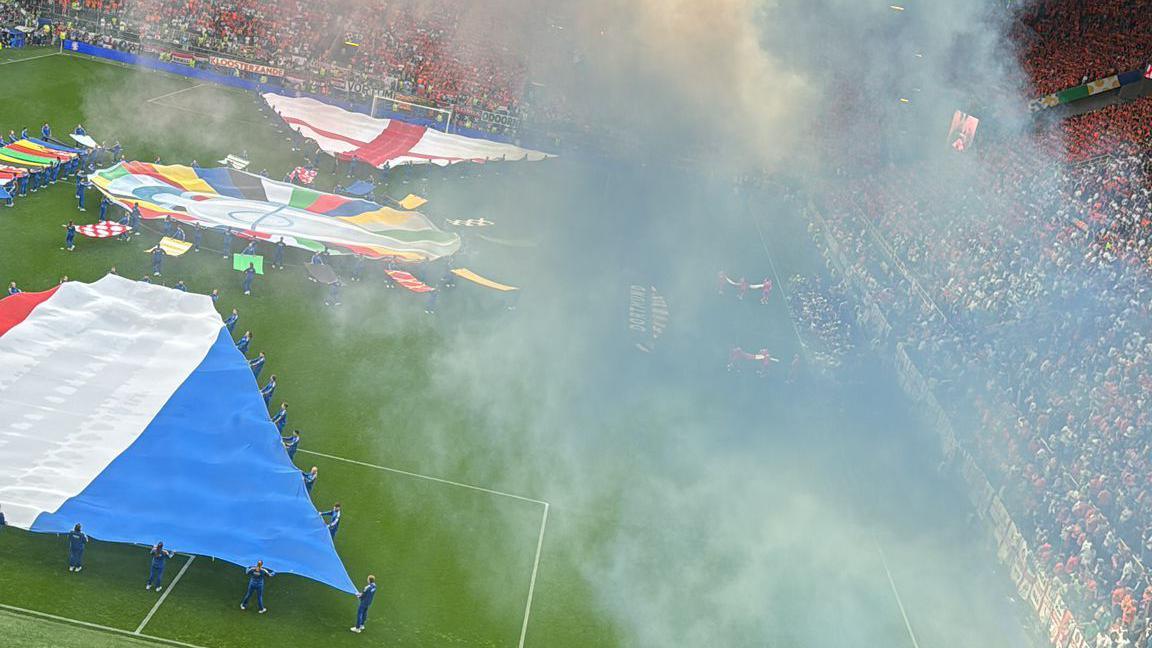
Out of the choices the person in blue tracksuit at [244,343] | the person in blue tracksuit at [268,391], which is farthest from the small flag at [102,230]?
→ the person in blue tracksuit at [268,391]

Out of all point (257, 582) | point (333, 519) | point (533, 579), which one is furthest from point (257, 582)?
point (533, 579)

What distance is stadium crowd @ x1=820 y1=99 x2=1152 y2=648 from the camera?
21484 mm

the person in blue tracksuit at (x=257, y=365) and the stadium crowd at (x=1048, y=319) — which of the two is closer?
the stadium crowd at (x=1048, y=319)

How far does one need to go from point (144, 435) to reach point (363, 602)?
5.24m

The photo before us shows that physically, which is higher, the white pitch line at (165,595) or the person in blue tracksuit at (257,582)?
the person in blue tracksuit at (257,582)

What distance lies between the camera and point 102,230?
96.8ft

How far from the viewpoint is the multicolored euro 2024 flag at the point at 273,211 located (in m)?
31.5

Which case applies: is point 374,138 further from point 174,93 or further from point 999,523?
point 999,523

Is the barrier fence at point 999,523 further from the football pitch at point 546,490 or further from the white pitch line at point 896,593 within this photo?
the white pitch line at point 896,593

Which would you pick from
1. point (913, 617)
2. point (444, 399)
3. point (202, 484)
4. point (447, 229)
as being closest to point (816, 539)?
point (913, 617)

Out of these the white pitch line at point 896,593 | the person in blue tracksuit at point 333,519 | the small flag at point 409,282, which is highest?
the small flag at point 409,282

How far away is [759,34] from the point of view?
54.2 meters

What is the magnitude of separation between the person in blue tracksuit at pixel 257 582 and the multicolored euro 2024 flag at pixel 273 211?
48.6ft

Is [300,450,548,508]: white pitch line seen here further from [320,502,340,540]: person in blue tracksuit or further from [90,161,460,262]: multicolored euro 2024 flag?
[90,161,460,262]: multicolored euro 2024 flag
